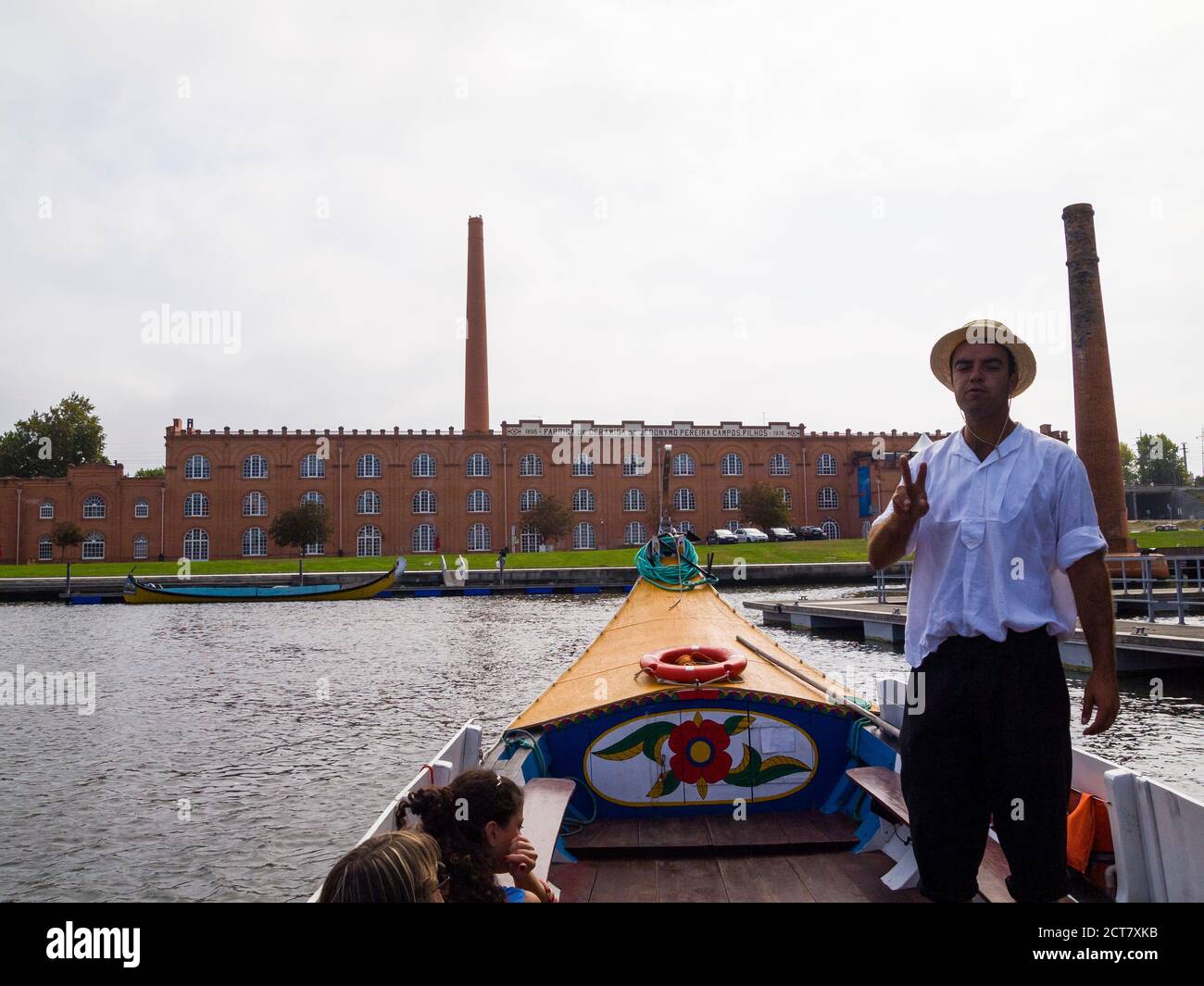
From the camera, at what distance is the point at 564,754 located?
18.8 ft

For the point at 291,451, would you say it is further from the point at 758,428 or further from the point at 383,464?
the point at 758,428

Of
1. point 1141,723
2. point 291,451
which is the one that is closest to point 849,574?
point 1141,723

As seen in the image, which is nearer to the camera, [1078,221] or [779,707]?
[779,707]

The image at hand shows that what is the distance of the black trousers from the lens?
2764mm

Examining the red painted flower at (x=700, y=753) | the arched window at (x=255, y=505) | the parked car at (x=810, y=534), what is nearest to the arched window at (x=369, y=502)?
the arched window at (x=255, y=505)

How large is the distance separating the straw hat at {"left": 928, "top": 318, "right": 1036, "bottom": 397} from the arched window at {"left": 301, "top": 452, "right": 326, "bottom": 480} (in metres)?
66.8

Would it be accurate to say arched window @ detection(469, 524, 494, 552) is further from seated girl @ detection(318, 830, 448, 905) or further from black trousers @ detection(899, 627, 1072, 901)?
seated girl @ detection(318, 830, 448, 905)

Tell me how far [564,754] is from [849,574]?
44075mm

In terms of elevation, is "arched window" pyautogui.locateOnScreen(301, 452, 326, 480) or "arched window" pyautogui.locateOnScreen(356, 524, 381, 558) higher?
"arched window" pyautogui.locateOnScreen(301, 452, 326, 480)

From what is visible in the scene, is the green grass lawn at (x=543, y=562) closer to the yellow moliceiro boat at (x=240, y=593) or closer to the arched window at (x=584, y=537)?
the yellow moliceiro boat at (x=240, y=593)

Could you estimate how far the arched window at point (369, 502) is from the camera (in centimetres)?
6625

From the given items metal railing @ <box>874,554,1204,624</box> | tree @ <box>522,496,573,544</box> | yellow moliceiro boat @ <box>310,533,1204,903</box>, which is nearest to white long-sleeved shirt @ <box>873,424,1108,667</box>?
yellow moliceiro boat @ <box>310,533,1204,903</box>

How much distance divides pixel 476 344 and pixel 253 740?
186ft

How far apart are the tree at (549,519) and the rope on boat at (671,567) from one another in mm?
52854
